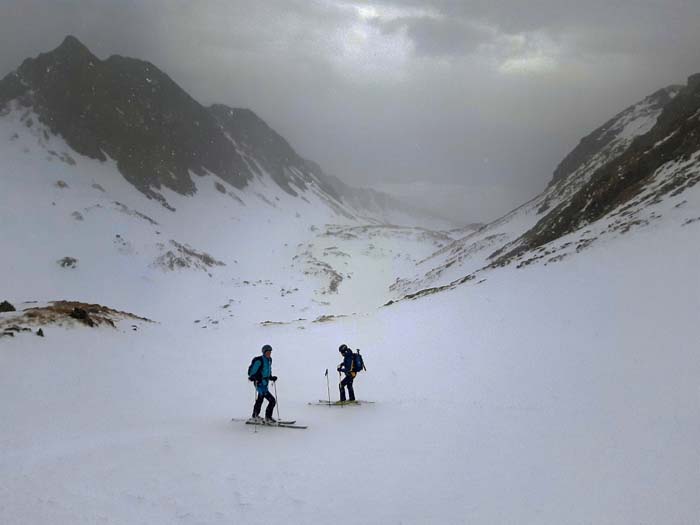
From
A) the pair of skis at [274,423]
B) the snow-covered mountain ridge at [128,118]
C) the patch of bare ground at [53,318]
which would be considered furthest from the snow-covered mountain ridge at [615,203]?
the snow-covered mountain ridge at [128,118]

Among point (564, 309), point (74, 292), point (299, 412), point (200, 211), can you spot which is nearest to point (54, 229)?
point (74, 292)

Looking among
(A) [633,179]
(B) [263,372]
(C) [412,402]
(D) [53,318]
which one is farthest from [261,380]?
(A) [633,179]

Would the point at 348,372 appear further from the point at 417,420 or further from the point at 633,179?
the point at 633,179

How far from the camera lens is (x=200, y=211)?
3086 inches

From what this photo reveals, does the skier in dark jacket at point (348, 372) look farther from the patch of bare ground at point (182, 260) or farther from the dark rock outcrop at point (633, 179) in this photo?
the patch of bare ground at point (182, 260)

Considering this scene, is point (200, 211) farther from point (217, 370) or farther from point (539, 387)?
point (539, 387)

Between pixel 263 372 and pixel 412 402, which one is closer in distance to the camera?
pixel 263 372

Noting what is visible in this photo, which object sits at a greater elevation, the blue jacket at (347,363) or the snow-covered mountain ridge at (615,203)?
the snow-covered mountain ridge at (615,203)

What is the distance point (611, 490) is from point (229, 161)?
114833 mm

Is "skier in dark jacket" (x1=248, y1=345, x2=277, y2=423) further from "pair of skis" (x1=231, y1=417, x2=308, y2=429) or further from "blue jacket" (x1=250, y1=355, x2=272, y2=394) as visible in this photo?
"pair of skis" (x1=231, y1=417, x2=308, y2=429)

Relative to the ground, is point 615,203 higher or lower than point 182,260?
lower

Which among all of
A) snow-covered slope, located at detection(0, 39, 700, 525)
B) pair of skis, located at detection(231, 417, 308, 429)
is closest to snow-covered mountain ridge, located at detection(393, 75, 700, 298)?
snow-covered slope, located at detection(0, 39, 700, 525)

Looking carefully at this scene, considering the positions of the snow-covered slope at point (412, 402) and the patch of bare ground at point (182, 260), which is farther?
the patch of bare ground at point (182, 260)

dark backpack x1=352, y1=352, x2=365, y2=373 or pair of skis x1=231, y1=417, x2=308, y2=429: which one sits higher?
dark backpack x1=352, y1=352, x2=365, y2=373
